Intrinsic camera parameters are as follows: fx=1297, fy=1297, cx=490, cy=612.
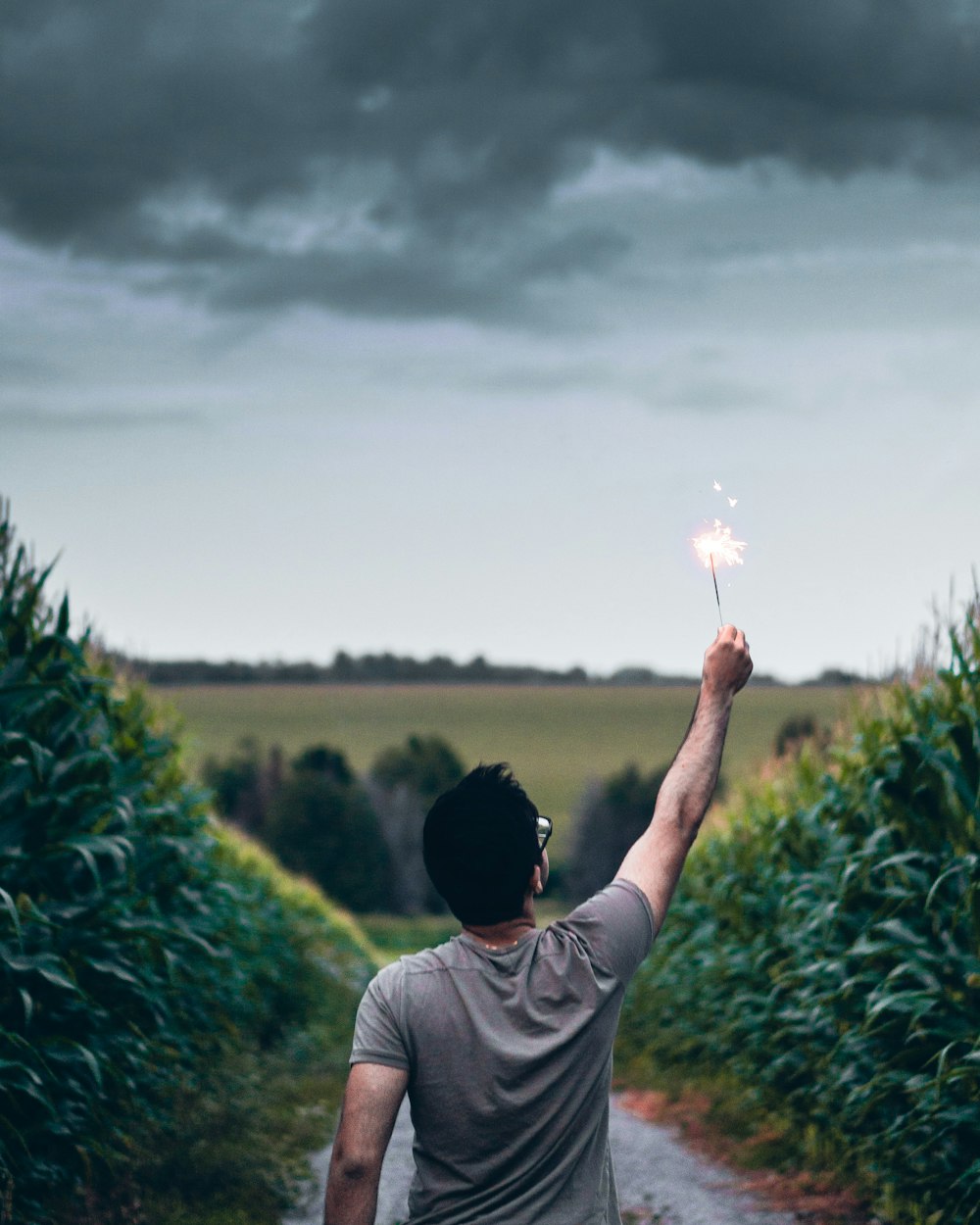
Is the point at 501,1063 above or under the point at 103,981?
above

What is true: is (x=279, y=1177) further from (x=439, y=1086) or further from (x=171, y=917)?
(x=439, y=1086)

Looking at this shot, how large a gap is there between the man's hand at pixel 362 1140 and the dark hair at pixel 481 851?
31 cm

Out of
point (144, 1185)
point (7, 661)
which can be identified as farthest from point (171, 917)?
point (7, 661)

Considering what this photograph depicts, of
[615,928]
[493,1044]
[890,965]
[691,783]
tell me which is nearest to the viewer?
[493,1044]

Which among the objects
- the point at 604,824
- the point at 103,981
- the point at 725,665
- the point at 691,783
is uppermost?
the point at 725,665

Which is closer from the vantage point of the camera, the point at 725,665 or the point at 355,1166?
the point at 355,1166

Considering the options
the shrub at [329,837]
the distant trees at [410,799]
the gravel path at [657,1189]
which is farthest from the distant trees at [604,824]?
the gravel path at [657,1189]

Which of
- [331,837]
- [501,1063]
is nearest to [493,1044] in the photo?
[501,1063]

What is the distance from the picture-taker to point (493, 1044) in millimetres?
2221

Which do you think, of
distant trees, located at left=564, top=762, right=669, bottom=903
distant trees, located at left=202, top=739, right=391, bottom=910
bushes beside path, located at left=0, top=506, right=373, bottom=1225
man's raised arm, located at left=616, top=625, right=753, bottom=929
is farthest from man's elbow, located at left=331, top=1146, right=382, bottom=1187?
distant trees, located at left=564, top=762, right=669, bottom=903

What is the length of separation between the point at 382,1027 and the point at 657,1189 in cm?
704

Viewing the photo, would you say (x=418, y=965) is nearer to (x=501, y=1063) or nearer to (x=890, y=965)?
(x=501, y=1063)

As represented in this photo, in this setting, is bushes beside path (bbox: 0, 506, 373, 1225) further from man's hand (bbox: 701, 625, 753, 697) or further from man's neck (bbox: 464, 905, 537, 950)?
man's hand (bbox: 701, 625, 753, 697)

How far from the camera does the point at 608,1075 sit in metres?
2.42
